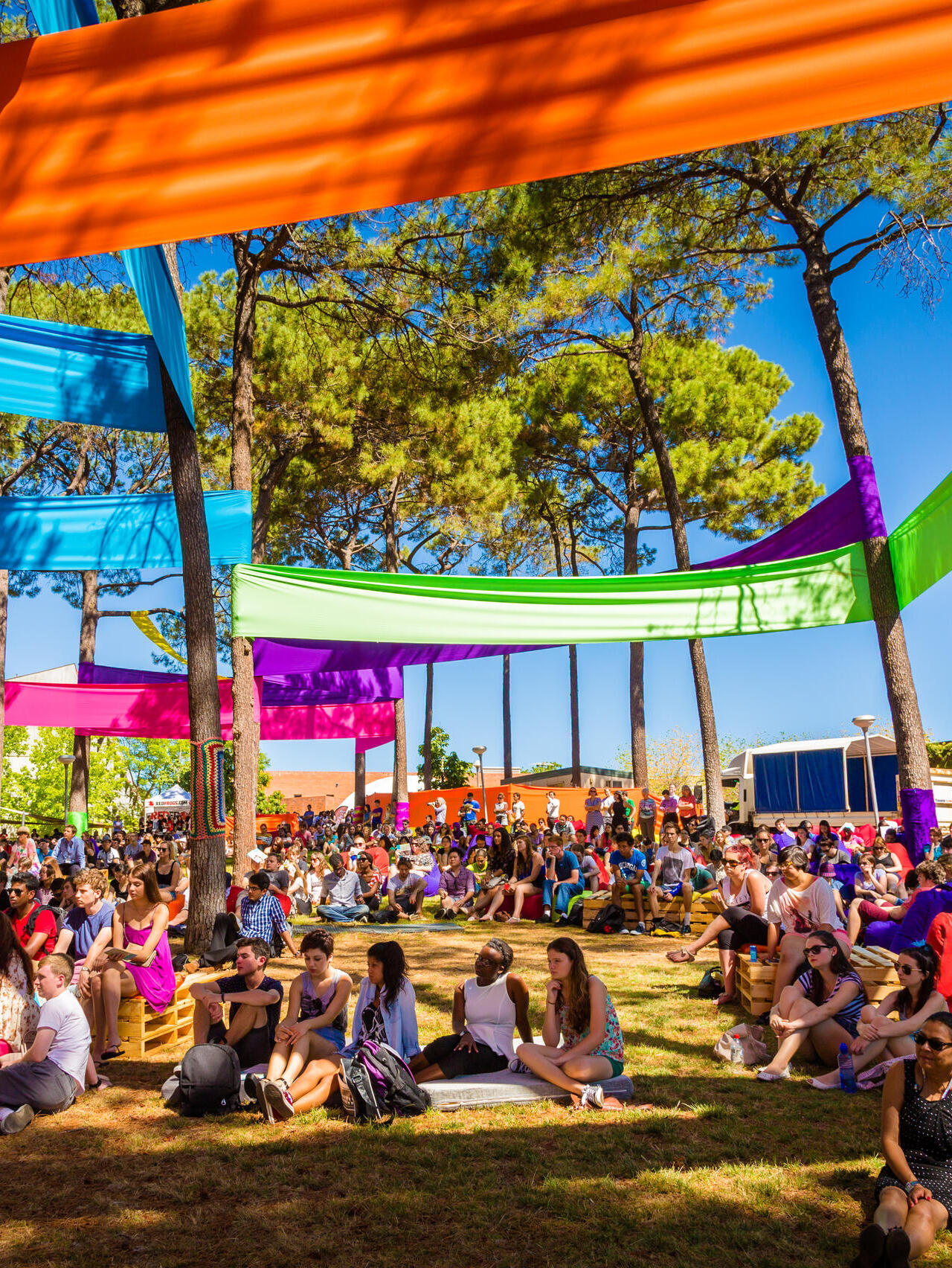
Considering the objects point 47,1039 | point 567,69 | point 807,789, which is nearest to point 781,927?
point 47,1039

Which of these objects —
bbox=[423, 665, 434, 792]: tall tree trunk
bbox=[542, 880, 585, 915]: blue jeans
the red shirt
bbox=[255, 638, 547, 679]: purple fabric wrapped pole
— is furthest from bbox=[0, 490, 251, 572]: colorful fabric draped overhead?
bbox=[423, 665, 434, 792]: tall tree trunk

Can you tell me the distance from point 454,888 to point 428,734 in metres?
19.0

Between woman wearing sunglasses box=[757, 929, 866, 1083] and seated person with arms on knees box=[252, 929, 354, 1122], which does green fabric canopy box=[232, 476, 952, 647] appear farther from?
seated person with arms on knees box=[252, 929, 354, 1122]

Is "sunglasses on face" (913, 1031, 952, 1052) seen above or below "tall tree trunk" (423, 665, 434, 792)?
below

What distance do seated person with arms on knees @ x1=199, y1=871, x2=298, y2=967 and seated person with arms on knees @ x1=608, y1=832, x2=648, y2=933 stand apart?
4167mm

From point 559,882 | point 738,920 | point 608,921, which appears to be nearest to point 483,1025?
point 738,920

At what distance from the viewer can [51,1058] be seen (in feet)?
14.7

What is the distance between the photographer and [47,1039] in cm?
443

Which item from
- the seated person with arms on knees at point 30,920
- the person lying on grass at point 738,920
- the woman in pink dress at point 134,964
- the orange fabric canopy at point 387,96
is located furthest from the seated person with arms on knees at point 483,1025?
the orange fabric canopy at point 387,96

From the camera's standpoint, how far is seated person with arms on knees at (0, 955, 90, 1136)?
4.29 m

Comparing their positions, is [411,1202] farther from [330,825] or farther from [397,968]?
[330,825]

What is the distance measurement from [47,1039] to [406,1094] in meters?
1.68

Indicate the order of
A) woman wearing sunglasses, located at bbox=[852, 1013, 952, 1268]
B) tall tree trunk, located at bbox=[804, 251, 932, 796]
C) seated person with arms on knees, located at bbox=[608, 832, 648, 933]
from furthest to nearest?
seated person with arms on knees, located at bbox=[608, 832, 648, 933]
tall tree trunk, located at bbox=[804, 251, 932, 796]
woman wearing sunglasses, located at bbox=[852, 1013, 952, 1268]

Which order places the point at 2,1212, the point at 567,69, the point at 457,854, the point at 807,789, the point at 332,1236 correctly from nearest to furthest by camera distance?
1. the point at 567,69
2. the point at 332,1236
3. the point at 2,1212
4. the point at 457,854
5. the point at 807,789
